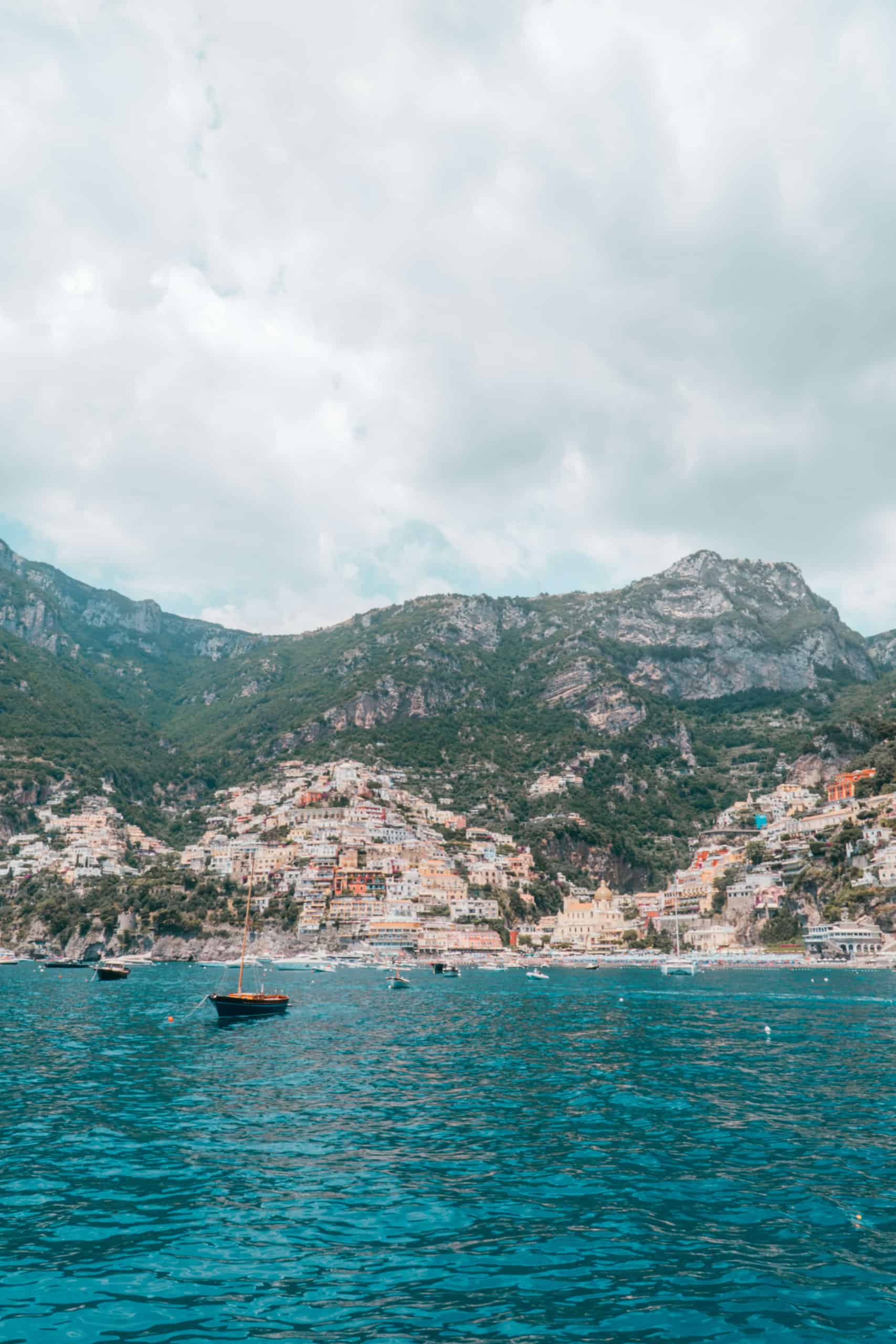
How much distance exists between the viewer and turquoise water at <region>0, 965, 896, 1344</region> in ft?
42.5

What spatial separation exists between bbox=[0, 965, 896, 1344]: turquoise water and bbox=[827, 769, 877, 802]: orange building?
151 metres

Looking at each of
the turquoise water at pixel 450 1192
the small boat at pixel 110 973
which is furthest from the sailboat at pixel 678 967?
the turquoise water at pixel 450 1192

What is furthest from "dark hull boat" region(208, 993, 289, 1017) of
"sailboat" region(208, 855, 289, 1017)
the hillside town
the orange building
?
the orange building

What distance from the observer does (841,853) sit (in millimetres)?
146125

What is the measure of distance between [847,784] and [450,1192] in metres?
187

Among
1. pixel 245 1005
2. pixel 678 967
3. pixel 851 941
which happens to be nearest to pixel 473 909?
pixel 678 967

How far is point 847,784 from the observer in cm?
18488

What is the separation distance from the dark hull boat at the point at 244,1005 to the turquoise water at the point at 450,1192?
35.1 feet

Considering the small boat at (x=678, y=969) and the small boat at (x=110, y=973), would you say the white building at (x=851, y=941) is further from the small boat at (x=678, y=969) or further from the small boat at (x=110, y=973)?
the small boat at (x=110, y=973)

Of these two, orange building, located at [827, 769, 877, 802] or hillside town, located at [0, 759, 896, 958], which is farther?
orange building, located at [827, 769, 877, 802]

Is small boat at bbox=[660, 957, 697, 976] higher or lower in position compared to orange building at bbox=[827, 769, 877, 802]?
lower

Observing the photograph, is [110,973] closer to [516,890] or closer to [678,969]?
[678,969]

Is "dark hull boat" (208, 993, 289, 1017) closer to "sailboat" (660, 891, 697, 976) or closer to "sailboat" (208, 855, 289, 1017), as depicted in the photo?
"sailboat" (208, 855, 289, 1017)

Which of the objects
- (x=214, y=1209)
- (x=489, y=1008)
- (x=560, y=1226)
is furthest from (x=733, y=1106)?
(x=489, y=1008)
